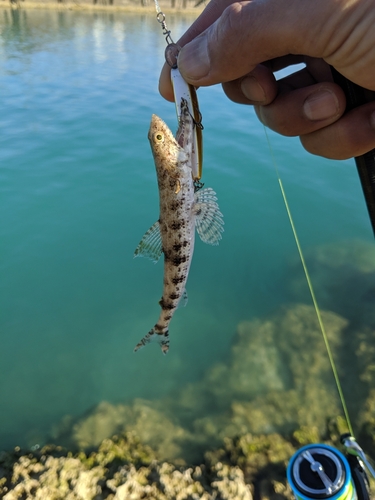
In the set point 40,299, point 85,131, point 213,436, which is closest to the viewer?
point 213,436

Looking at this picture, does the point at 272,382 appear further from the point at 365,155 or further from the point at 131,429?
the point at 365,155

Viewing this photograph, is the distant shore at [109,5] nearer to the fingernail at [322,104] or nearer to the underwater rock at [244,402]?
the underwater rock at [244,402]

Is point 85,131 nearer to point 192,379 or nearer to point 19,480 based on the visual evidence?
point 192,379

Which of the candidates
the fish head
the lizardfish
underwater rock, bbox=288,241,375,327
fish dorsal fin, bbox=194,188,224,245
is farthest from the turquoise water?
the fish head

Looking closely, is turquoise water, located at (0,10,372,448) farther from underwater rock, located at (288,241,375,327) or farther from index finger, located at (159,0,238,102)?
index finger, located at (159,0,238,102)

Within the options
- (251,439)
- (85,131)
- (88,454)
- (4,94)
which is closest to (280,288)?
(251,439)

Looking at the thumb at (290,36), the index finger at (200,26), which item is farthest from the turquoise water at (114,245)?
the thumb at (290,36)
